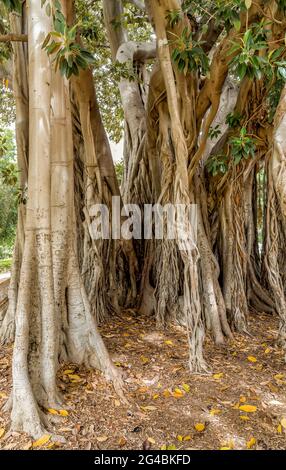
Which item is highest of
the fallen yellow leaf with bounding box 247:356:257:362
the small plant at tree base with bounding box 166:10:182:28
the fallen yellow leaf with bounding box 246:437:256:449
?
the small plant at tree base with bounding box 166:10:182:28

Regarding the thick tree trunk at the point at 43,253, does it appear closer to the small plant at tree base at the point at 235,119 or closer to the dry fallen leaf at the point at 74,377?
the dry fallen leaf at the point at 74,377

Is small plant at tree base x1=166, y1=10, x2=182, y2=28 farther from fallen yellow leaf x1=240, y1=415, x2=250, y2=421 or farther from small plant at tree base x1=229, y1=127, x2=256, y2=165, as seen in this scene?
fallen yellow leaf x1=240, y1=415, x2=250, y2=421

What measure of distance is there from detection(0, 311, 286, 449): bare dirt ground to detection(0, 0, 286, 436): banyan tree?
106 millimetres

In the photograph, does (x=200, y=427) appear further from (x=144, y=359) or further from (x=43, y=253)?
(x=43, y=253)

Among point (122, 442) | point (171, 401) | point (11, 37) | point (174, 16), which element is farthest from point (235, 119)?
point (122, 442)

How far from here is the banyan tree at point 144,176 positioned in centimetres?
192

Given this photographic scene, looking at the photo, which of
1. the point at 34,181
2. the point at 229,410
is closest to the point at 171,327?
the point at 229,410

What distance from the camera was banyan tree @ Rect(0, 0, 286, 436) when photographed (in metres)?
1.92

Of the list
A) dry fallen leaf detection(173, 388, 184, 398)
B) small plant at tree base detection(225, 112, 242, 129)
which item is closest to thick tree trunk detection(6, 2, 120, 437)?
dry fallen leaf detection(173, 388, 184, 398)

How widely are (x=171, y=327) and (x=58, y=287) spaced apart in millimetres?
1464

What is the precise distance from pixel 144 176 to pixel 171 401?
98.5 inches

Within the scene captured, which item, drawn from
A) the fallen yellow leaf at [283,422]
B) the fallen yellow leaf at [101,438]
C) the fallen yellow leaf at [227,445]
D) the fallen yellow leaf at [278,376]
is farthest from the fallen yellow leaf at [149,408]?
the fallen yellow leaf at [278,376]

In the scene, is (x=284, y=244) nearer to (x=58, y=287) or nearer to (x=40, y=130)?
(x=58, y=287)

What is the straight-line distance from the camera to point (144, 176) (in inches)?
155
